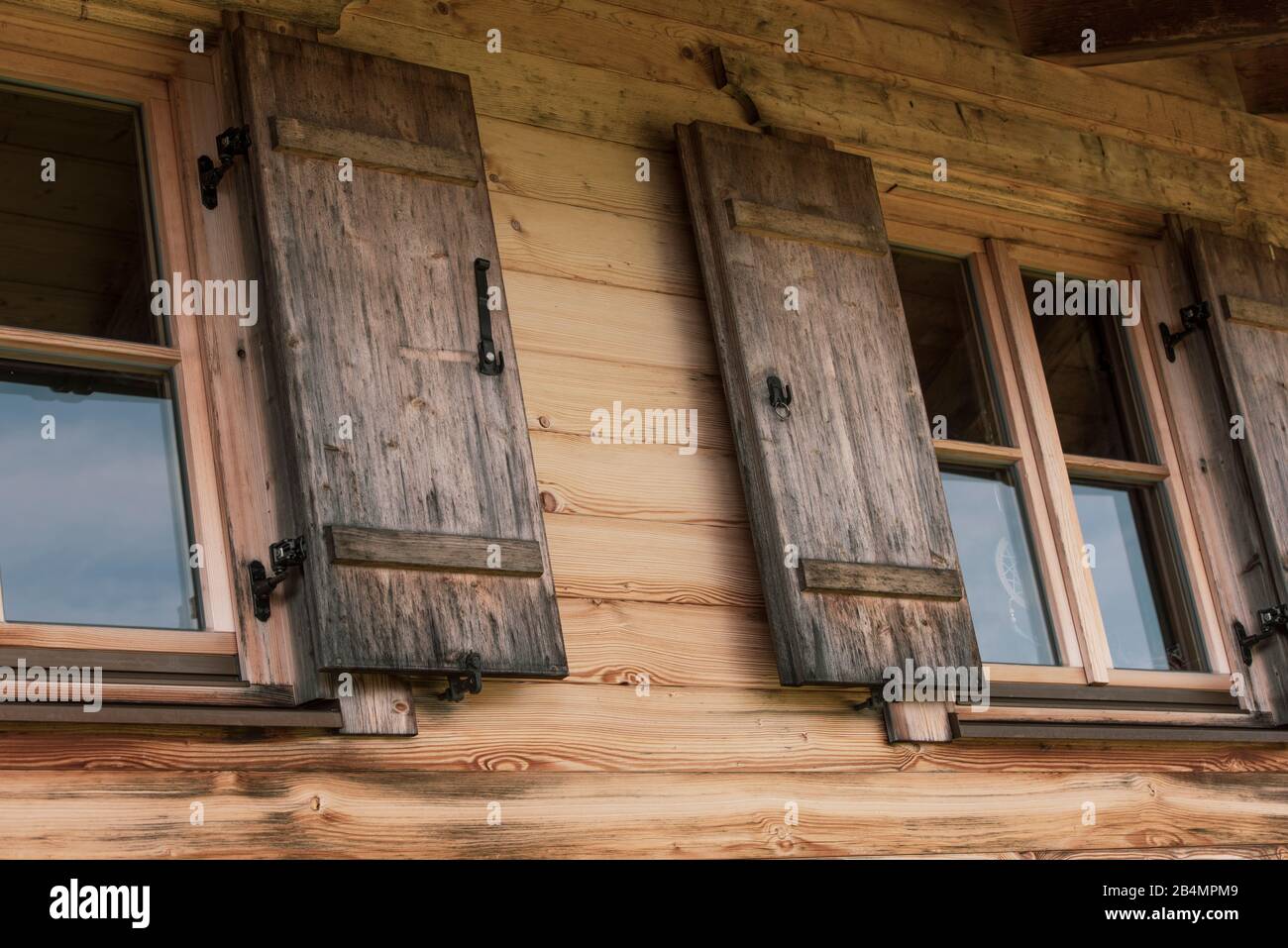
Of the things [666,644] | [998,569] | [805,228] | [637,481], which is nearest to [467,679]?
[666,644]

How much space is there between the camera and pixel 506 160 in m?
3.06

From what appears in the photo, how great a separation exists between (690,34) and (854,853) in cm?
172

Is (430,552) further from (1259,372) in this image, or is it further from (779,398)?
(1259,372)

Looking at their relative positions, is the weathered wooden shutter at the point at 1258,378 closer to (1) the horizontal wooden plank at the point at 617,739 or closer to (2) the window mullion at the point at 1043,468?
(2) the window mullion at the point at 1043,468

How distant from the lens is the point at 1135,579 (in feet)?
11.9

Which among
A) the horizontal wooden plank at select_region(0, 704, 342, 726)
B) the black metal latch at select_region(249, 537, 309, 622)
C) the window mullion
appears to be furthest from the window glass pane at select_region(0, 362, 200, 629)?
the window mullion

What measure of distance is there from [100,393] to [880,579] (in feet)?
4.50

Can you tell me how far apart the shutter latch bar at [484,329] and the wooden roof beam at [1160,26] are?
5.23 ft

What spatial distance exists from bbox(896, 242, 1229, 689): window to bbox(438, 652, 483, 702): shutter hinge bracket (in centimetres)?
123

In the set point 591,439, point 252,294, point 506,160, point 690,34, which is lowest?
point 591,439

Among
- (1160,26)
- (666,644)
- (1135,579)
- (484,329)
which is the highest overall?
(1160,26)
